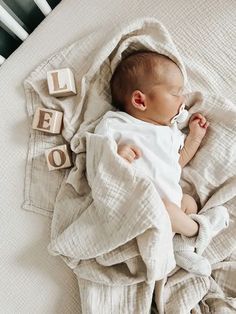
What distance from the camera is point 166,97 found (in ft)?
3.59

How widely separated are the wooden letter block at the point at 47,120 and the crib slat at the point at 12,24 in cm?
21

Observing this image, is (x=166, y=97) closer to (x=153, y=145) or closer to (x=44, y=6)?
(x=153, y=145)

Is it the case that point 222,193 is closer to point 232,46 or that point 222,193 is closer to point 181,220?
point 181,220

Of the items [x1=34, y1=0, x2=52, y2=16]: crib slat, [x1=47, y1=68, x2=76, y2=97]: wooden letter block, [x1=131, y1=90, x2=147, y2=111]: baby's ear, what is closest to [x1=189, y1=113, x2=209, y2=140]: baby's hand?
[x1=131, y1=90, x2=147, y2=111]: baby's ear

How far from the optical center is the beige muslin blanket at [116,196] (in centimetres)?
99

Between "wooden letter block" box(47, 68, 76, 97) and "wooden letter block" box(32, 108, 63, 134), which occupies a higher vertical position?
"wooden letter block" box(47, 68, 76, 97)

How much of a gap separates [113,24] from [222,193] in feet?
1.69

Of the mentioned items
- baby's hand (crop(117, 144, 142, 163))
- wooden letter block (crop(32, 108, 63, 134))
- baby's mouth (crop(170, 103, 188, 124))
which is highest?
baby's mouth (crop(170, 103, 188, 124))

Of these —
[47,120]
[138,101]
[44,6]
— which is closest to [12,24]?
[44,6]

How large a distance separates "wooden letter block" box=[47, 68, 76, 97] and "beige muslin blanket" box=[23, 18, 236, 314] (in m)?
0.03

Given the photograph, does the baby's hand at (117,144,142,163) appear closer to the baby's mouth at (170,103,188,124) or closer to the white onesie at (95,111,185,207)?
the white onesie at (95,111,185,207)

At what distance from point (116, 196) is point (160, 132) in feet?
0.68

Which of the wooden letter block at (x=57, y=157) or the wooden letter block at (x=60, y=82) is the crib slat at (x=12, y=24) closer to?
the wooden letter block at (x=60, y=82)

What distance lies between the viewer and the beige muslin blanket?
3.24 ft
